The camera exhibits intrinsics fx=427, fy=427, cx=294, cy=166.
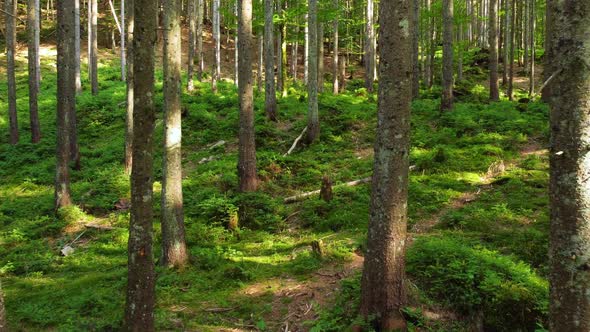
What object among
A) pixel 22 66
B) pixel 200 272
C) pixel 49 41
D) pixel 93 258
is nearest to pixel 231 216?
pixel 200 272

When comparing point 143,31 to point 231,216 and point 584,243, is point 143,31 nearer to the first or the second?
point 584,243

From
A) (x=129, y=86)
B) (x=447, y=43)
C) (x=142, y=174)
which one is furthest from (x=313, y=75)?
(x=142, y=174)

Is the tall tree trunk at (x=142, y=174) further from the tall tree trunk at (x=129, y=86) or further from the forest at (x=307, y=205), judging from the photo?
the tall tree trunk at (x=129, y=86)

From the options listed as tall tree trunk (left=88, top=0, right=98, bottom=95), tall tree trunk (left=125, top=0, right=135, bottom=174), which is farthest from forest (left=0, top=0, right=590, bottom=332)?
tall tree trunk (left=88, top=0, right=98, bottom=95)

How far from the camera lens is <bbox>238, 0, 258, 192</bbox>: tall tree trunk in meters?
11.6

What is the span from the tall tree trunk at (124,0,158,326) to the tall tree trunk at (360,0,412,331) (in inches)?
109

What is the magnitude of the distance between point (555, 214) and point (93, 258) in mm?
9266

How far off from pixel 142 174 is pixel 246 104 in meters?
6.93

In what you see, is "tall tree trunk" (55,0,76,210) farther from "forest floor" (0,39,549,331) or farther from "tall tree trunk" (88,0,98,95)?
"tall tree trunk" (88,0,98,95)

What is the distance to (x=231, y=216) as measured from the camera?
10.4 m

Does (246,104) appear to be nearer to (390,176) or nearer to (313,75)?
(313,75)

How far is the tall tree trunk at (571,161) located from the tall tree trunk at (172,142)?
646 cm

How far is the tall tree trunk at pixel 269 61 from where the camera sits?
16266 millimetres

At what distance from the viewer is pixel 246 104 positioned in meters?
11.8
